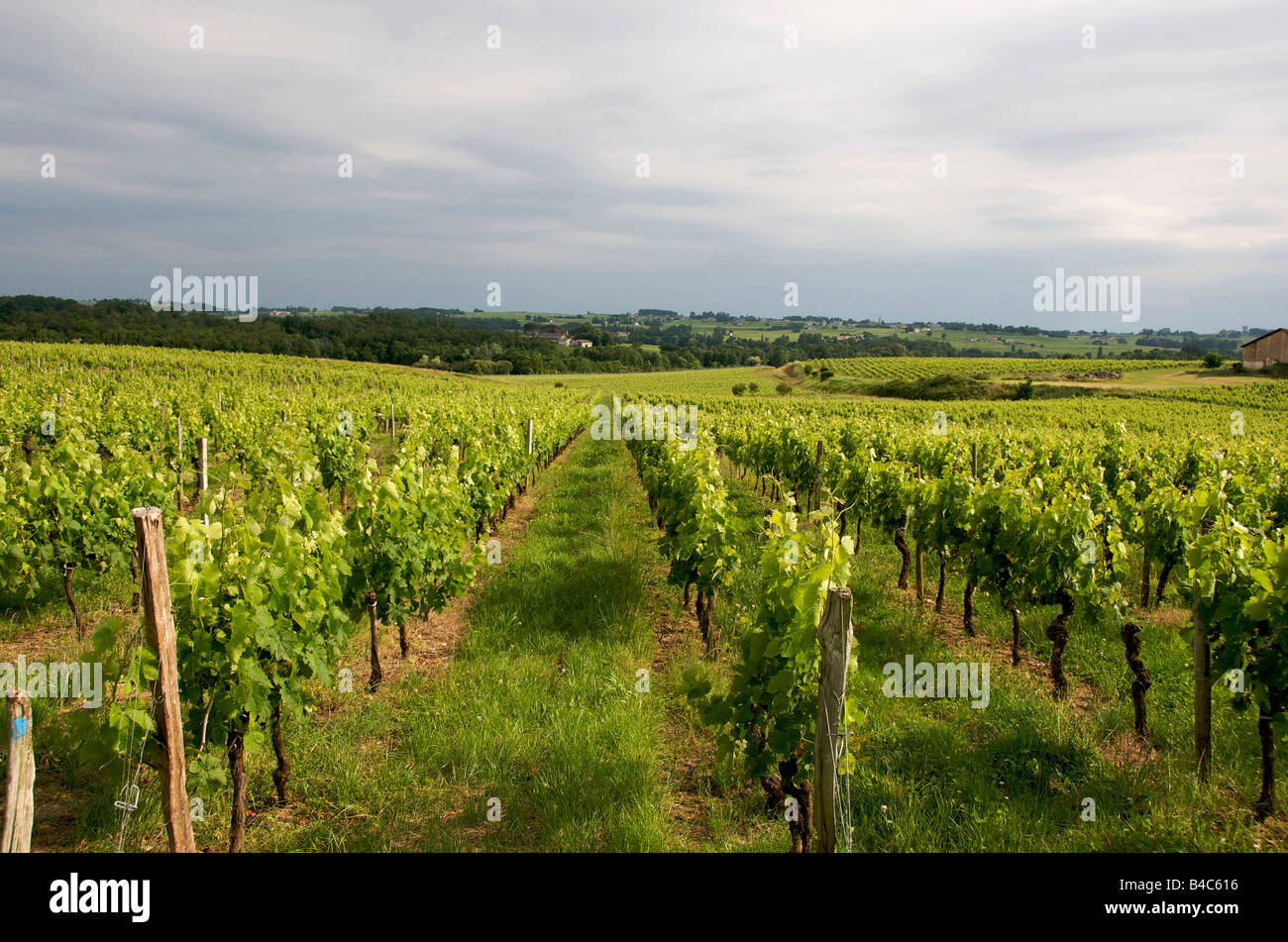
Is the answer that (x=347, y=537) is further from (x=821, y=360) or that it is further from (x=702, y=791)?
(x=821, y=360)

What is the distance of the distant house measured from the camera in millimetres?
55312

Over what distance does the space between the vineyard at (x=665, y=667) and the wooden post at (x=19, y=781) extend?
94 centimetres

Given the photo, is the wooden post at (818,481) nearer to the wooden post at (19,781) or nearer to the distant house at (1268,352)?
the wooden post at (19,781)

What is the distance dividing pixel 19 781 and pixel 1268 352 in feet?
256

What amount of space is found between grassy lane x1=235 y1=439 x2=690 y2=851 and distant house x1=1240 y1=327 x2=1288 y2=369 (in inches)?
2812

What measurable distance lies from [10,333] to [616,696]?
298ft

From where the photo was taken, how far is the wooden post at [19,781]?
2291 millimetres

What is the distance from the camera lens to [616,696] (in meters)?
5.97

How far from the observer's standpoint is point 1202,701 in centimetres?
501
